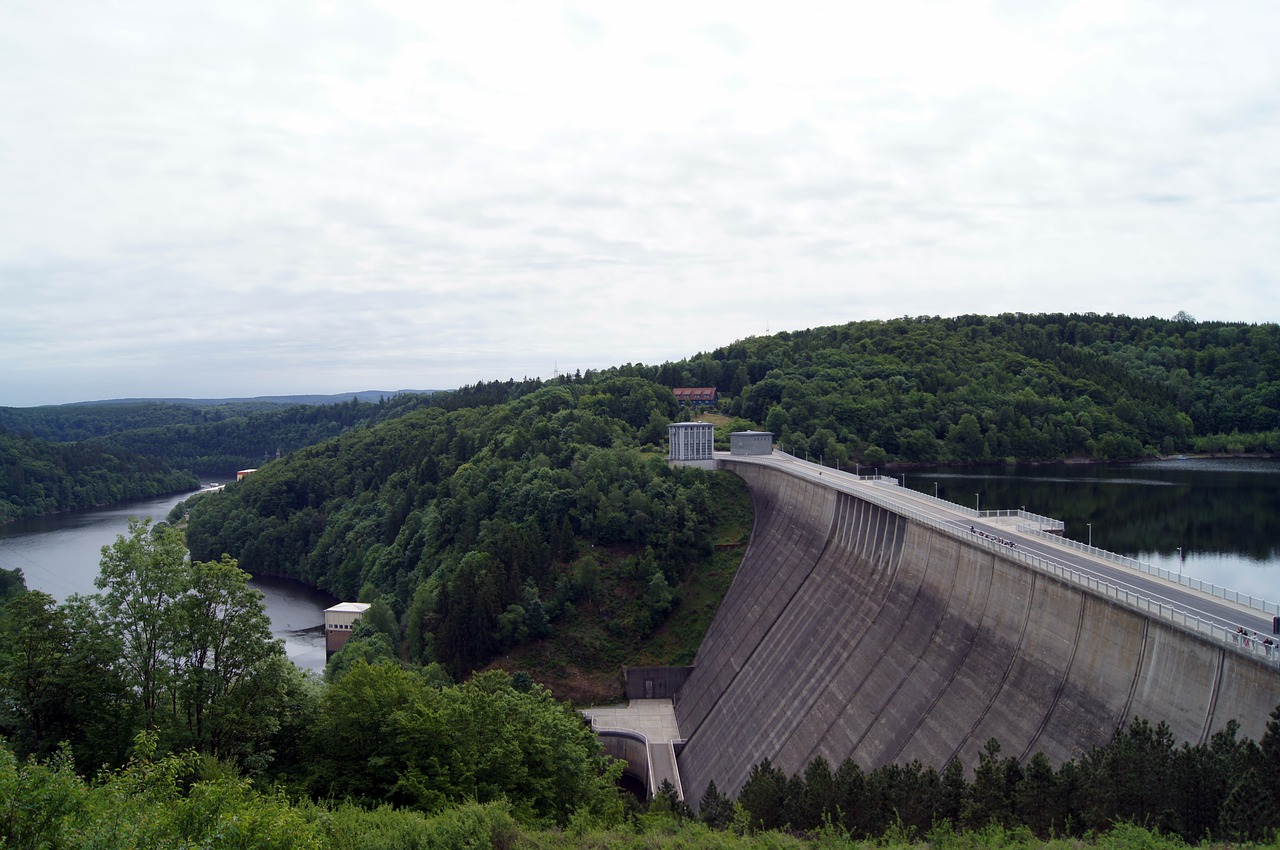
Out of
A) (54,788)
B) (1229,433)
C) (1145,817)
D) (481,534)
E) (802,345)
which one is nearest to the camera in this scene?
(54,788)

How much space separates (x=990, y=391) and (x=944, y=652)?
291 ft

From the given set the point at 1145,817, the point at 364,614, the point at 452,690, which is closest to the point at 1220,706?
the point at 1145,817

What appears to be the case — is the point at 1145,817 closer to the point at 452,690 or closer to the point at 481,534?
the point at 452,690

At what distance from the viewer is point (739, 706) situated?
39312mm

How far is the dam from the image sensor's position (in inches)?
779

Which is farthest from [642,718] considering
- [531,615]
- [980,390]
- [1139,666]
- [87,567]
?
[980,390]

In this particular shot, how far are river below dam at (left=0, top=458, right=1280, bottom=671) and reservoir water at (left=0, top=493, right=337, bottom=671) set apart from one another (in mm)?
140

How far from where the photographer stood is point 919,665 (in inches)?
1151

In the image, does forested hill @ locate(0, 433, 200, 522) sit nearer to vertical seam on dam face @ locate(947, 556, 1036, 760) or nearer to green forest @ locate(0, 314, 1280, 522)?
green forest @ locate(0, 314, 1280, 522)

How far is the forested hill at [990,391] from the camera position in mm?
100000

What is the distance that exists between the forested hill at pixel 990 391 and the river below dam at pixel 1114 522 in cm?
431

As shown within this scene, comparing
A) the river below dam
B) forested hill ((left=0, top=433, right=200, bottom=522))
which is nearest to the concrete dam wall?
the river below dam

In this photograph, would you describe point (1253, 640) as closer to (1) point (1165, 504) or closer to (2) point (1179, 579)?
(2) point (1179, 579)

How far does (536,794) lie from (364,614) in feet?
130
